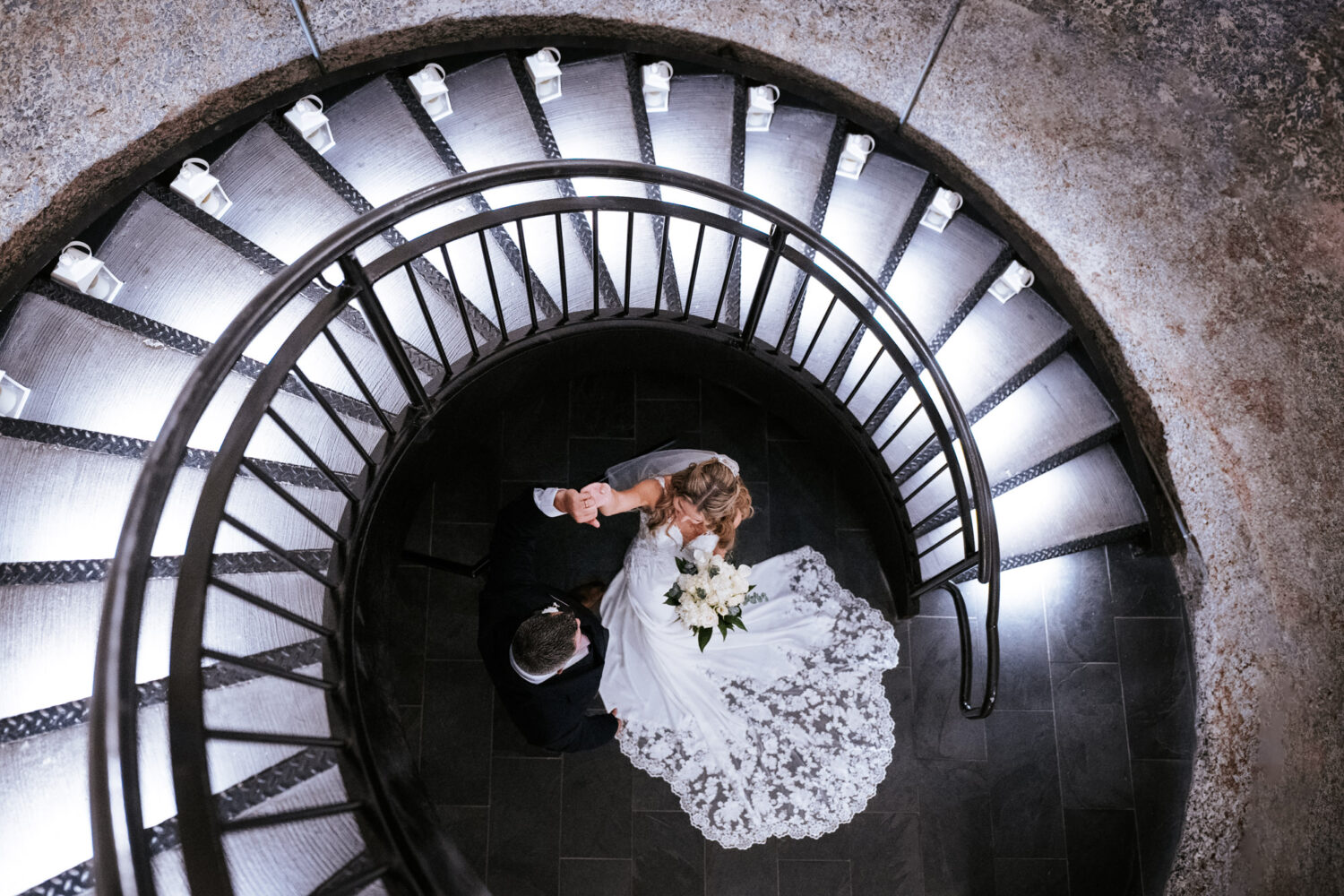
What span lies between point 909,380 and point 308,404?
2.54m

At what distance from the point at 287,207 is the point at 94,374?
41.7 inches

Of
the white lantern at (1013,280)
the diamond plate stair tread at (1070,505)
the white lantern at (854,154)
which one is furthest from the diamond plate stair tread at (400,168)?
the diamond plate stair tread at (1070,505)

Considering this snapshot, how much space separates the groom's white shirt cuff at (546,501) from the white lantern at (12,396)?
1.91 metres

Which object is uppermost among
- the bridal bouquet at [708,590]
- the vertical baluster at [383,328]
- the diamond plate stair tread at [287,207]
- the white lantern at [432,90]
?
the white lantern at [432,90]

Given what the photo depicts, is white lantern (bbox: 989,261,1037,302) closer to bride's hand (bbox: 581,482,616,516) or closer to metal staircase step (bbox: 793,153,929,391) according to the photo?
metal staircase step (bbox: 793,153,929,391)

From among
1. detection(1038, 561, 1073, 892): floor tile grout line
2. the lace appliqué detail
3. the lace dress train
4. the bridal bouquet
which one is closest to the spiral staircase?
detection(1038, 561, 1073, 892): floor tile grout line

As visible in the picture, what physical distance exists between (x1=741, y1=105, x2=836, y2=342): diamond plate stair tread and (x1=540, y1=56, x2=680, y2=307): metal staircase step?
0.53 m

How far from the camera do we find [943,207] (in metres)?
4.26

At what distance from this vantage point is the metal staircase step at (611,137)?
4.07 metres

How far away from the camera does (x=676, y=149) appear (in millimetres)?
4180

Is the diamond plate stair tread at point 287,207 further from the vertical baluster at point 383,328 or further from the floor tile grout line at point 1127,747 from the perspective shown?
the floor tile grout line at point 1127,747

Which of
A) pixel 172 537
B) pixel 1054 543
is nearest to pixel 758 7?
pixel 1054 543

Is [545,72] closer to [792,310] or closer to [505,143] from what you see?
[505,143]

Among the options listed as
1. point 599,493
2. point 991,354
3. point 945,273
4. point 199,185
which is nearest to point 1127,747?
point 991,354
